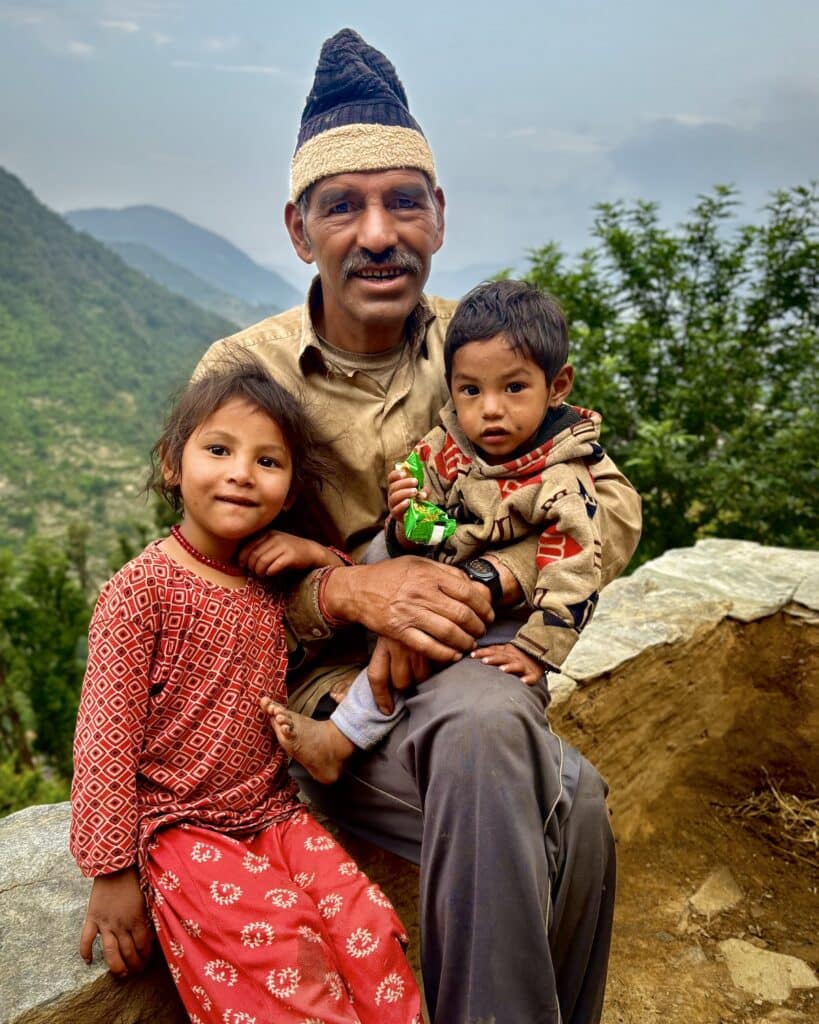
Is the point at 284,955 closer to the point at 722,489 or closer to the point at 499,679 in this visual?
the point at 499,679

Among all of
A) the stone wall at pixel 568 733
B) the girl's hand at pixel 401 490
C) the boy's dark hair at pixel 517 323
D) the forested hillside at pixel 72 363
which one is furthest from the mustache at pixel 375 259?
the forested hillside at pixel 72 363

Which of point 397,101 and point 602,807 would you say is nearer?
point 602,807

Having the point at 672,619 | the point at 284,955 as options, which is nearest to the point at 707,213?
the point at 672,619

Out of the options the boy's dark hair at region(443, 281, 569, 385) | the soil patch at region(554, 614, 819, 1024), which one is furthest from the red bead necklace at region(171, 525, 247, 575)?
the soil patch at region(554, 614, 819, 1024)

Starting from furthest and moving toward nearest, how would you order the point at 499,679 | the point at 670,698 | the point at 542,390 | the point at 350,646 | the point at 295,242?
the point at 670,698
the point at 295,242
the point at 350,646
the point at 542,390
the point at 499,679

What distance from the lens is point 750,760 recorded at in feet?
11.1

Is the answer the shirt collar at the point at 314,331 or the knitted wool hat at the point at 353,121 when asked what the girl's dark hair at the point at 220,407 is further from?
the knitted wool hat at the point at 353,121

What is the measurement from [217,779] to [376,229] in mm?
1344

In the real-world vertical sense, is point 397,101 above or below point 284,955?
above

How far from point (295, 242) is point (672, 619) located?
76.8 inches

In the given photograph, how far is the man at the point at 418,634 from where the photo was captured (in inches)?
61.9

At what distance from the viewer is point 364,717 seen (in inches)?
75.7

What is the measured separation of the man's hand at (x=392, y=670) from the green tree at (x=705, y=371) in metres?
3.21

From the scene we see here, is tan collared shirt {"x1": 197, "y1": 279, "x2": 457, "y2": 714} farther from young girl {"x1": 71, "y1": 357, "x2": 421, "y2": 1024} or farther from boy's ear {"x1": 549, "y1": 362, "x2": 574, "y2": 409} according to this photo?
boy's ear {"x1": 549, "y1": 362, "x2": 574, "y2": 409}
